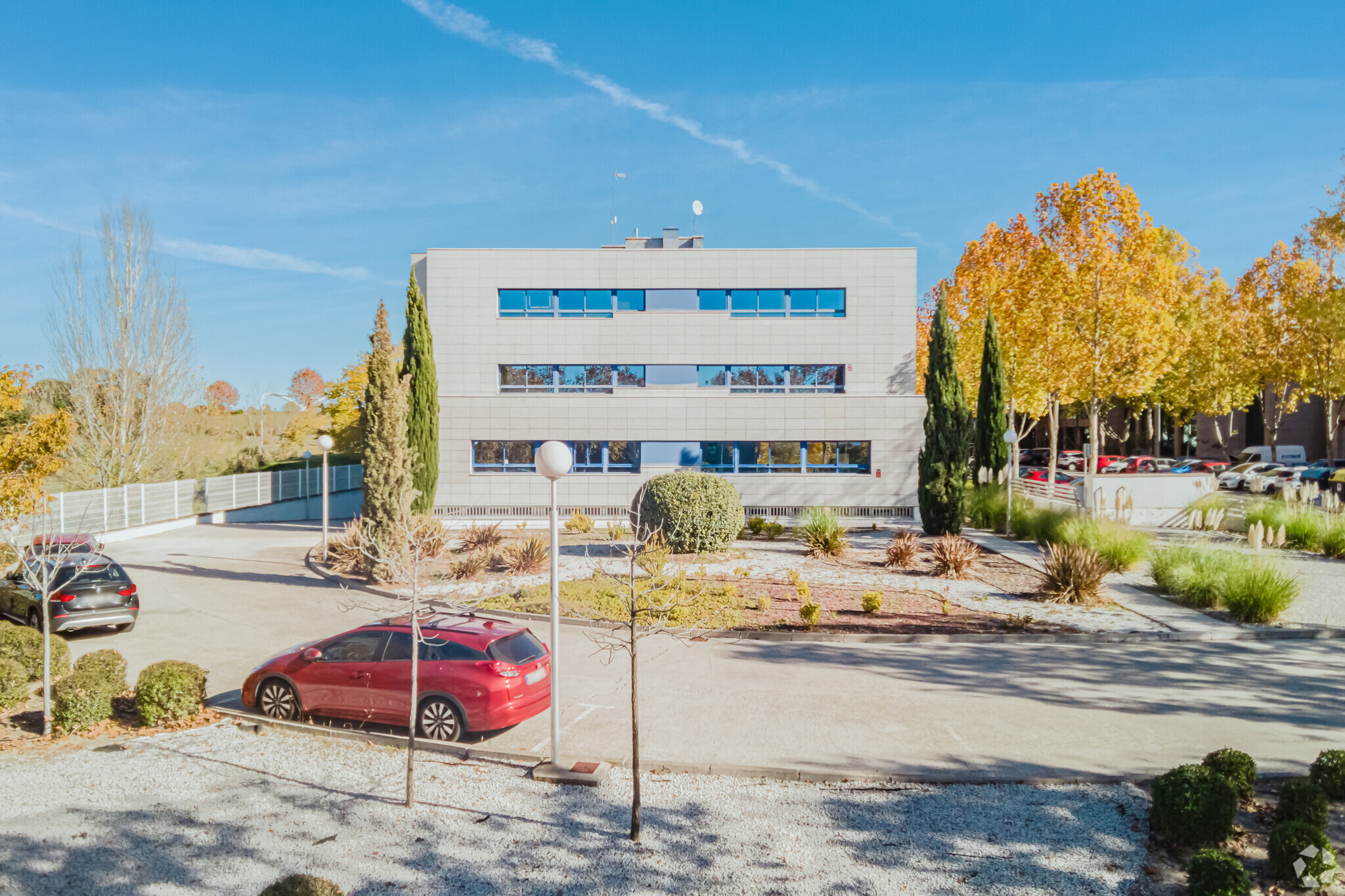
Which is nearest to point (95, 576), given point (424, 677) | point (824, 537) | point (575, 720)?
point (424, 677)

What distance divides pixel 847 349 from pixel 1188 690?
2205 centimetres

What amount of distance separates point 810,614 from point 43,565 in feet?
36.1

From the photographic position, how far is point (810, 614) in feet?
44.7

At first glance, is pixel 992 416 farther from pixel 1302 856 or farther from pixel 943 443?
pixel 1302 856

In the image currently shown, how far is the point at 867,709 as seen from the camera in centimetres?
971

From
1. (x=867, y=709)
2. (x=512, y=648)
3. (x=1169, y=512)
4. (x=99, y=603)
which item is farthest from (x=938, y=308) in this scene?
(x=99, y=603)

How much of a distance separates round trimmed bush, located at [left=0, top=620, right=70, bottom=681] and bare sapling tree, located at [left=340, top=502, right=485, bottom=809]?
3.71 metres

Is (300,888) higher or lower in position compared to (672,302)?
lower

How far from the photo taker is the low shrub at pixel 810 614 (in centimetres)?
1362

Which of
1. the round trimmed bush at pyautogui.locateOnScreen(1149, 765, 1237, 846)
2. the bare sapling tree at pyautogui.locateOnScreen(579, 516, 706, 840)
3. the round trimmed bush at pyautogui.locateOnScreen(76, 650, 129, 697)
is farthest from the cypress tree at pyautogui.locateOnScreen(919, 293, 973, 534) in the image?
the round trimmed bush at pyautogui.locateOnScreen(76, 650, 129, 697)

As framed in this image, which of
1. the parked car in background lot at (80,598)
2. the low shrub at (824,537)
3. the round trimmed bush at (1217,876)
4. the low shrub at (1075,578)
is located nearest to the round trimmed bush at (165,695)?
the parked car in background lot at (80,598)

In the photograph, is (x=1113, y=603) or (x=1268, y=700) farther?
(x=1113, y=603)

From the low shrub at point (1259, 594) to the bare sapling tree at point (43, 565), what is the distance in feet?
59.0

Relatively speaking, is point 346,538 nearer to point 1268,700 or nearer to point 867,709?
point 867,709
